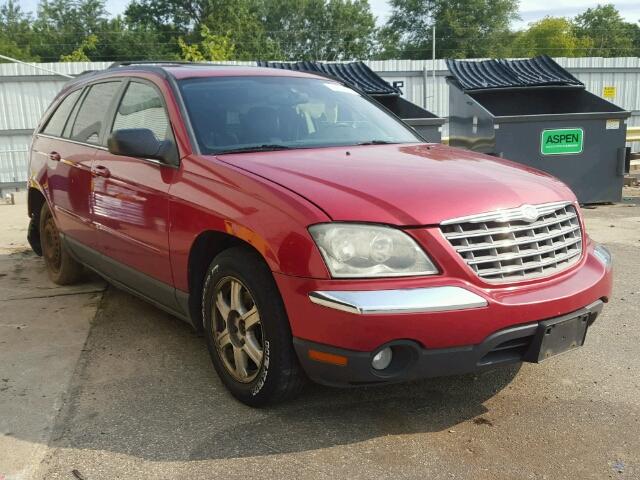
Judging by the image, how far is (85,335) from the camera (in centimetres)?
428

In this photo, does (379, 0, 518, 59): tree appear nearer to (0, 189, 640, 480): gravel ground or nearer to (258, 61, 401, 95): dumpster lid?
(258, 61, 401, 95): dumpster lid

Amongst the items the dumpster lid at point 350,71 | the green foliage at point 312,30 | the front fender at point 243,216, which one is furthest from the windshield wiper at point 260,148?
the green foliage at point 312,30

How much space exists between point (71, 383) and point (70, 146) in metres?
2.00

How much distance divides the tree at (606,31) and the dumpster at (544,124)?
219 ft

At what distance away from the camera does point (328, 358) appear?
2.62 m

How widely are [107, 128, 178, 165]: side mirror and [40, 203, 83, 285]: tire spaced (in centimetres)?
201

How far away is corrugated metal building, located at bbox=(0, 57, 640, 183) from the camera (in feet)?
A: 59.1

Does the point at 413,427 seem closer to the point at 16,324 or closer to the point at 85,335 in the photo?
the point at 85,335

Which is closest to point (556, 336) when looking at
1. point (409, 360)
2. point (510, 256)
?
point (510, 256)

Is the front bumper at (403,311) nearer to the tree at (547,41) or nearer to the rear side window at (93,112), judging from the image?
the rear side window at (93,112)

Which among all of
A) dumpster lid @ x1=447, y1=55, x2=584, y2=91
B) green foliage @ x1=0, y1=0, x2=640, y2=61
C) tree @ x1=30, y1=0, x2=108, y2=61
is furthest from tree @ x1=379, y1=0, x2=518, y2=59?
dumpster lid @ x1=447, y1=55, x2=584, y2=91

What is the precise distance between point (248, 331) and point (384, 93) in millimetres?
6912

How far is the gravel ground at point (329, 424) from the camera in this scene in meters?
2.63

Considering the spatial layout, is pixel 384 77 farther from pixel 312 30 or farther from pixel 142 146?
pixel 312 30
